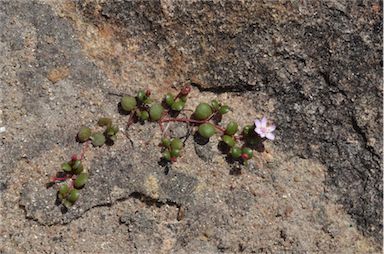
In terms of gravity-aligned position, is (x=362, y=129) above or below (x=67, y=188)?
above

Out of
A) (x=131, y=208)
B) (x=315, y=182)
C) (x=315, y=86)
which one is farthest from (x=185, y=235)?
(x=315, y=86)

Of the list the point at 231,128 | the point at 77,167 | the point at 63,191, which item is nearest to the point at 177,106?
the point at 231,128

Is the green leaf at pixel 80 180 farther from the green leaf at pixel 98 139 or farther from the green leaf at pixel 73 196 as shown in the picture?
the green leaf at pixel 98 139

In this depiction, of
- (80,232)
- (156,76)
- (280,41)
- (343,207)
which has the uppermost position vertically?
(280,41)

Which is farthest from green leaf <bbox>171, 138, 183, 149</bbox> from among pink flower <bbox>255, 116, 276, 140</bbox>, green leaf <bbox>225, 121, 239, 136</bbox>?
pink flower <bbox>255, 116, 276, 140</bbox>

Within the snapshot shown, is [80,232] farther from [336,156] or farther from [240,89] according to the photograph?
[336,156]

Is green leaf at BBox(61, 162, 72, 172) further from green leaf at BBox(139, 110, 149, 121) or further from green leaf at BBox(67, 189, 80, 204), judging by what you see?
green leaf at BBox(139, 110, 149, 121)

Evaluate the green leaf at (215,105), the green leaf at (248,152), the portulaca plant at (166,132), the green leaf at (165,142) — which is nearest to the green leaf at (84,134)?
the portulaca plant at (166,132)
